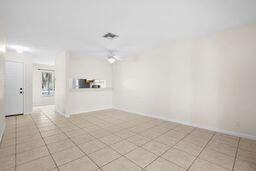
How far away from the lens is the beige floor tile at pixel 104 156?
192 cm

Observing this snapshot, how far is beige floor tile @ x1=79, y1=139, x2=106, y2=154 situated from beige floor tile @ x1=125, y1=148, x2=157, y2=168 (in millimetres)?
621

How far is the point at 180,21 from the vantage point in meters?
2.54

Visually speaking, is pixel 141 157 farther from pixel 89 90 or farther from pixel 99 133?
pixel 89 90

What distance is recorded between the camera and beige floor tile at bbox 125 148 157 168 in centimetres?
190

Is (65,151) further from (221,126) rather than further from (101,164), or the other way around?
(221,126)

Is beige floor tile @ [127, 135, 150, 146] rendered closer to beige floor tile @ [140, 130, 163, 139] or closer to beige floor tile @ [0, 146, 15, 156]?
beige floor tile @ [140, 130, 163, 139]

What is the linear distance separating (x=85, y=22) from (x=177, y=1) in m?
1.83

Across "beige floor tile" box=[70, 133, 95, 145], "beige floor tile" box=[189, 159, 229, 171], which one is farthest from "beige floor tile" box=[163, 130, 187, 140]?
"beige floor tile" box=[70, 133, 95, 145]

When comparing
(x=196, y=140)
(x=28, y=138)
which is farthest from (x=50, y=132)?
(x=196, y=140)

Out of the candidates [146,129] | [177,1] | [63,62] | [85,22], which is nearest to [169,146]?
[146,129]

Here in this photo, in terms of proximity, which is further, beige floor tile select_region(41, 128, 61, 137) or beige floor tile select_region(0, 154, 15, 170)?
beige floor tile select_region(41, 128, 61, 137)

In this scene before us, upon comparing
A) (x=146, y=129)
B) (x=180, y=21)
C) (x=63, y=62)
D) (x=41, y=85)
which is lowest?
(x=146, y=129)

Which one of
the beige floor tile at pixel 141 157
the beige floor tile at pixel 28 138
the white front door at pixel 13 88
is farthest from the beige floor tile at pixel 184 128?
the white front door at pixel 13 88

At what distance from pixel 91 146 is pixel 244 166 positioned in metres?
2.54
